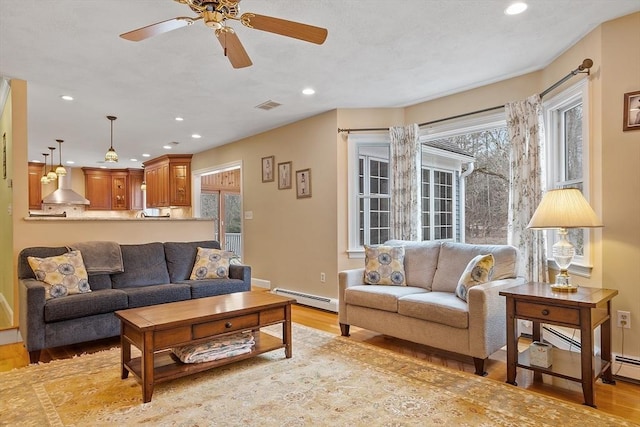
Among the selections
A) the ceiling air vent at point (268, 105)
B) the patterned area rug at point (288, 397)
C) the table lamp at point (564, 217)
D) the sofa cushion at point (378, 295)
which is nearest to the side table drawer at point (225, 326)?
the patterned area rug at point (288, 397)

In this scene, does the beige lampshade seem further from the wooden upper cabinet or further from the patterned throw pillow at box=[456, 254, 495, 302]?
the wooden upper cabinet

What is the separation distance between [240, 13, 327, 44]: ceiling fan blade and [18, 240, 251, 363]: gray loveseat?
2743 millimetres

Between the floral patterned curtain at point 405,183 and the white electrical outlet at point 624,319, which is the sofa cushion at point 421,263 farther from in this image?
the white electrical outlet at point 624,319

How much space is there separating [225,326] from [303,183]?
117 inches

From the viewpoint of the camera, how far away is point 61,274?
352 cm

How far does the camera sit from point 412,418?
7.43 ft

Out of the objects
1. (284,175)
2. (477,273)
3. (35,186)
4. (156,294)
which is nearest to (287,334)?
(156,294)

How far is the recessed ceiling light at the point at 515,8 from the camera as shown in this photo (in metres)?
2.62

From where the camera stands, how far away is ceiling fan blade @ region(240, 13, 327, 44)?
209 cm

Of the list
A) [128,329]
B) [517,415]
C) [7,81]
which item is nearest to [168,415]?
[128,329]

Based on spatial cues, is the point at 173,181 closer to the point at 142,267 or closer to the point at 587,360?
the point at 142,267

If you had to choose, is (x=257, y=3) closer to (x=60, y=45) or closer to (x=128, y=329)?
(x=60, y=45)

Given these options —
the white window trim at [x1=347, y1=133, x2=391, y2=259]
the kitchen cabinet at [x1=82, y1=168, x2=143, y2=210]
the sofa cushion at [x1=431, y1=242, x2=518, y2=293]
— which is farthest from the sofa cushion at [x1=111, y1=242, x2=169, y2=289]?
the kitchen cabinet at [x1=82, y1=168, x2=143, y2=210]

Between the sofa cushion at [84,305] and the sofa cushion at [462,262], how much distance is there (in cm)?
297
